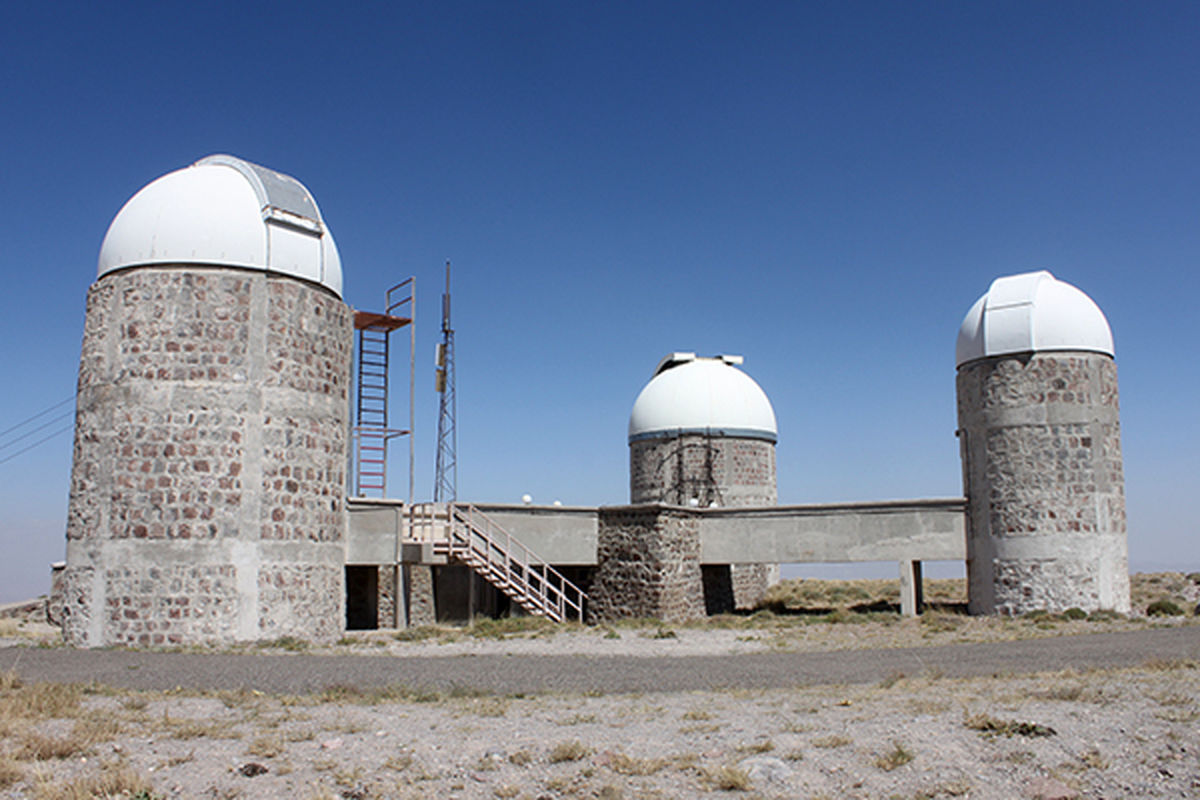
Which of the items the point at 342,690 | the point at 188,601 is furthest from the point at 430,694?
the point at 188,601

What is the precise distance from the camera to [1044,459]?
71.3 ft

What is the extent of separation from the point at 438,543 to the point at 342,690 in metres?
10.5

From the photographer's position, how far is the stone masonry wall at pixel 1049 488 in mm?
21422

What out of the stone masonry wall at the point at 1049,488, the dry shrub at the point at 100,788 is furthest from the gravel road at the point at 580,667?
the stone masonry wall at the point at 1049,488

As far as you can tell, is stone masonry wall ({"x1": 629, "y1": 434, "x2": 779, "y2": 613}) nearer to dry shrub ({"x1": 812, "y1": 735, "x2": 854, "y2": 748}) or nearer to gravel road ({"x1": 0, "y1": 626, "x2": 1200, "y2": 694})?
A: gravel road ({"x1": 0, "y1": 626, "x2": 1200, "y2": 694})

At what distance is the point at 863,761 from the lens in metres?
6.81

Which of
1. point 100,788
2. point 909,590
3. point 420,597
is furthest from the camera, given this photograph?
point 909,590

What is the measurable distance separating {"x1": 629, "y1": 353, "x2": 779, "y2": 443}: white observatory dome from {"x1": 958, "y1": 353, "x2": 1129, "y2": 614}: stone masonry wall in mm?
8770

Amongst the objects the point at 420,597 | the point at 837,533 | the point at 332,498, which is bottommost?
the point at 420,597

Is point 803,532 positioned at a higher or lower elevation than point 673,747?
higher

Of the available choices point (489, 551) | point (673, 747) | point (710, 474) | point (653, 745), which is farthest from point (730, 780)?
point (710, 474)

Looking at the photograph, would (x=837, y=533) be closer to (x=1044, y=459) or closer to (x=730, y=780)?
(x=1044, y=459)

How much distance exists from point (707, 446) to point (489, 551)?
10.6 metres

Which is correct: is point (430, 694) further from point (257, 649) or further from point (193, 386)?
point (193, 386)
